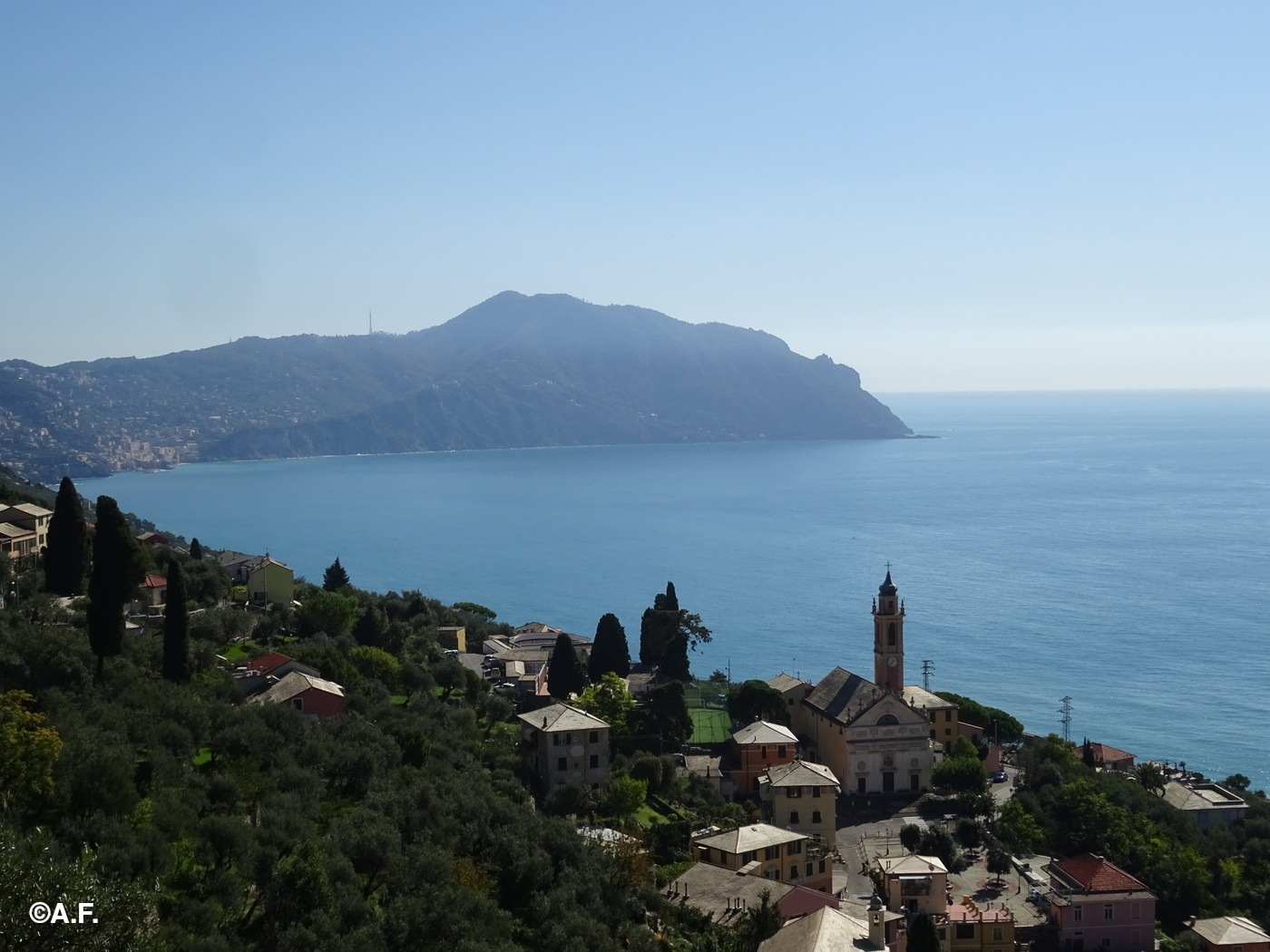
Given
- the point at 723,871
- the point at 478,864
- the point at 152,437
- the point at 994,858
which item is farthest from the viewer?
the point at 152,437

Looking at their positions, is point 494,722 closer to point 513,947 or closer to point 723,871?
point 723,871

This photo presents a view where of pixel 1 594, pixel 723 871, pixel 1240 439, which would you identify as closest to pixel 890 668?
pixel 723 871

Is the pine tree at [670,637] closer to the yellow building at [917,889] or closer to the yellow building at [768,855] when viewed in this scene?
the yellow building at [768,855]

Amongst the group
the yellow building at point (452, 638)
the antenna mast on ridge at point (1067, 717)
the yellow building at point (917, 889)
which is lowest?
the antenna mast on ridge at point (1067, 717)

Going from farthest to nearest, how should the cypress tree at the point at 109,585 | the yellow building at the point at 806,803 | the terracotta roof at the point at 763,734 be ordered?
the terracotta roof at the point at 763,734
the yellow building at the point at 806,803
the cypress tree at the point at 109,585

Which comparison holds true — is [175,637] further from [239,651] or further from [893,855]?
[893,855]
